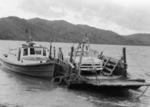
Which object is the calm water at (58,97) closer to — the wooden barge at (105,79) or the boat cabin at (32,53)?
the wooden barge at (105,79)

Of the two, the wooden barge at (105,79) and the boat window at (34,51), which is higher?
the boat window at (34,51)

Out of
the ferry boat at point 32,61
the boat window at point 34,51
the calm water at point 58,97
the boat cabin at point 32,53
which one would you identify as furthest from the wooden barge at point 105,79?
the boat window at point 34,51

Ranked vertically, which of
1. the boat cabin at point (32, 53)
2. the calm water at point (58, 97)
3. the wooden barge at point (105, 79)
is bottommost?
the calm water at point (58, 97)

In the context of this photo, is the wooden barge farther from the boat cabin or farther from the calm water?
the boat cabin

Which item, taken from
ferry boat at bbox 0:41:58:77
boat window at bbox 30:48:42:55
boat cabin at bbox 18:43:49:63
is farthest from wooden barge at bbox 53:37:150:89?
boat window at bbox 30:48:42:55

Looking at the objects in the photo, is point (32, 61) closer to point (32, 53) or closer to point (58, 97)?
point (32, 53)

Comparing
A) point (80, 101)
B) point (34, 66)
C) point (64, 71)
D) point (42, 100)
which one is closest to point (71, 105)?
point (80, 101)

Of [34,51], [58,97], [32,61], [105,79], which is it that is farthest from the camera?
[34,51]

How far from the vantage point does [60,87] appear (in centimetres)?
1989

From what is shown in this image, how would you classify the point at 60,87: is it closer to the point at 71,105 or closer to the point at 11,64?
the point at 71,105

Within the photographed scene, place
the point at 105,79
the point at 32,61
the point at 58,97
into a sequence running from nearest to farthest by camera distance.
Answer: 1. the point at 58,97
2. the point at 105,79
3. the point at 32,61

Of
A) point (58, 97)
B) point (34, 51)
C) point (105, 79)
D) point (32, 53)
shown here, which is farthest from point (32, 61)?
point (105, 79)

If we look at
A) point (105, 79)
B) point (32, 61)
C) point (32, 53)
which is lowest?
point (105, 79)

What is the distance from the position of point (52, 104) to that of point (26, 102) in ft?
5.33
